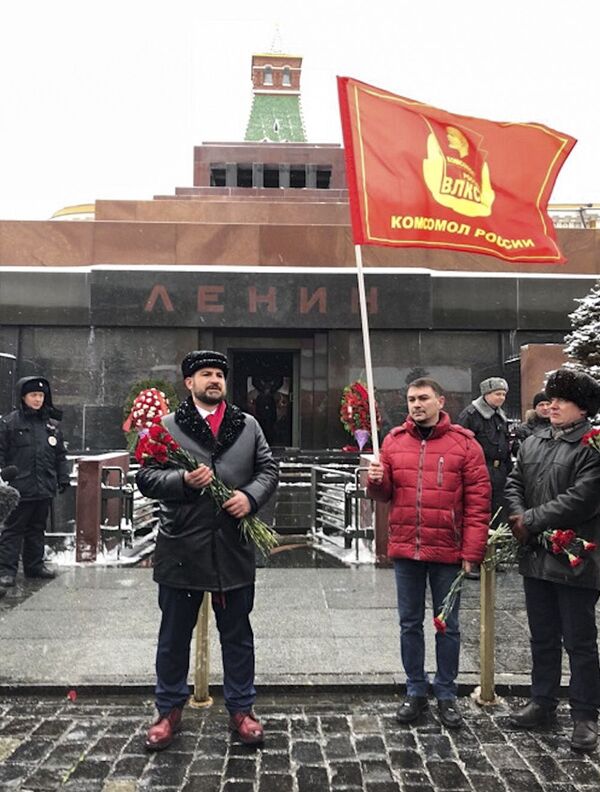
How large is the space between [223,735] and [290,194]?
1765 cm

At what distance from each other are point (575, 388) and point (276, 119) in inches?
1150

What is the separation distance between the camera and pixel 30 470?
22.6 feet

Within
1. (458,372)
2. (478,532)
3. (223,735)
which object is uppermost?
(458,372)

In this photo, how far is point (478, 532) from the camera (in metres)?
3.92

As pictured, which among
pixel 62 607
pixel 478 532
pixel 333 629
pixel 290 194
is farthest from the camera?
pixel 290 194

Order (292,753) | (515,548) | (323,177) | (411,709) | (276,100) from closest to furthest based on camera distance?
(292,753), (411,709), (515,548), (323,177), (276,100)

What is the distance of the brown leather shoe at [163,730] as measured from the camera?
352cm

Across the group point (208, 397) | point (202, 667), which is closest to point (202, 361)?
point (208, 397)

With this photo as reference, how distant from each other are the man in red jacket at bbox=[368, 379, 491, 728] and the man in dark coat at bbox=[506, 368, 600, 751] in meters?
0.28

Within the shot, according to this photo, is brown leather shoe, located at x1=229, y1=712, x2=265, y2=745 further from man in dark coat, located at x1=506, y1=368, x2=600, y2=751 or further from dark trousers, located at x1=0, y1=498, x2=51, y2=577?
dark trousers, located at x1=0, y1=498, x2=51, y2=577

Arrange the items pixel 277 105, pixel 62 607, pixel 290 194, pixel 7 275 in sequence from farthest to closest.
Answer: pixel 277 105, pixel 290 194, pixel 7 275, pixel 62 607

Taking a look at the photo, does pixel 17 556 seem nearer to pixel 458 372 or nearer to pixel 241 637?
pixel 241 637

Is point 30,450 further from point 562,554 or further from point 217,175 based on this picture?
point 217,175

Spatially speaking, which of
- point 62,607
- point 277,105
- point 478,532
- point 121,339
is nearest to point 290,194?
point 121,339
